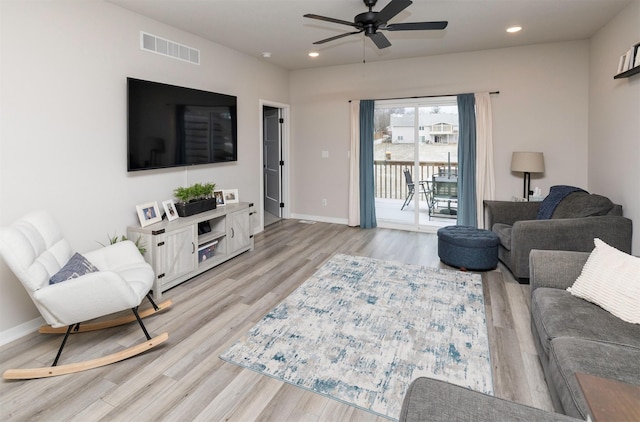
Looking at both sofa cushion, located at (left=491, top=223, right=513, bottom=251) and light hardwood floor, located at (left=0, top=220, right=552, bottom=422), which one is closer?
light hardwood floor, located at (left=0, top=220, right=552, bottom=422)

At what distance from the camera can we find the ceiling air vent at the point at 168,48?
373 centimetres

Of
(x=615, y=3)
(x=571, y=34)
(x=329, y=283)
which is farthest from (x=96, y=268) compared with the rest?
(x=571, y=34)

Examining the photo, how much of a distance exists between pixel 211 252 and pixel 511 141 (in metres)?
4.44

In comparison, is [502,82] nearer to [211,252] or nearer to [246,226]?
[246,226]

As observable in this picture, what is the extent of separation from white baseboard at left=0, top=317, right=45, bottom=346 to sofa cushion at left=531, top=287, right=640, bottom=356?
3.60 m

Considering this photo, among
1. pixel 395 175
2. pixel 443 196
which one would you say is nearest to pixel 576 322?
pixel 443 196

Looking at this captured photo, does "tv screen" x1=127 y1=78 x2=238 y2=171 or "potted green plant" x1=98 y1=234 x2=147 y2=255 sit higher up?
"tv screen" x1=127 y1=78 x2=238 y2=171

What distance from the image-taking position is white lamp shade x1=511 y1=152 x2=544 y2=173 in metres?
4.74

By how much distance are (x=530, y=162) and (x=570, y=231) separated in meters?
1.71

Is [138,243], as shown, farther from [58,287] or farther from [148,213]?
[58,287]

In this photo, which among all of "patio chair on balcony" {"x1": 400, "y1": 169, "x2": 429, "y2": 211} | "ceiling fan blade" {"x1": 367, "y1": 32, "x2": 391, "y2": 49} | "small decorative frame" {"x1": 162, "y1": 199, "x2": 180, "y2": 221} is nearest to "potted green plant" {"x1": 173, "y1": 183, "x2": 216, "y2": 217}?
"small decorative frame" {"x1": 162, "y1": 199, "x2": 180, "y2": 221}

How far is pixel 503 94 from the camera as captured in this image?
516cm

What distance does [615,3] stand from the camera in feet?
11.5

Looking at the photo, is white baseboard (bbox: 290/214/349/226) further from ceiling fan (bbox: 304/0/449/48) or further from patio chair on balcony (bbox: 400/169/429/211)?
ceiling fan (bbox: 304/0/449/48)
